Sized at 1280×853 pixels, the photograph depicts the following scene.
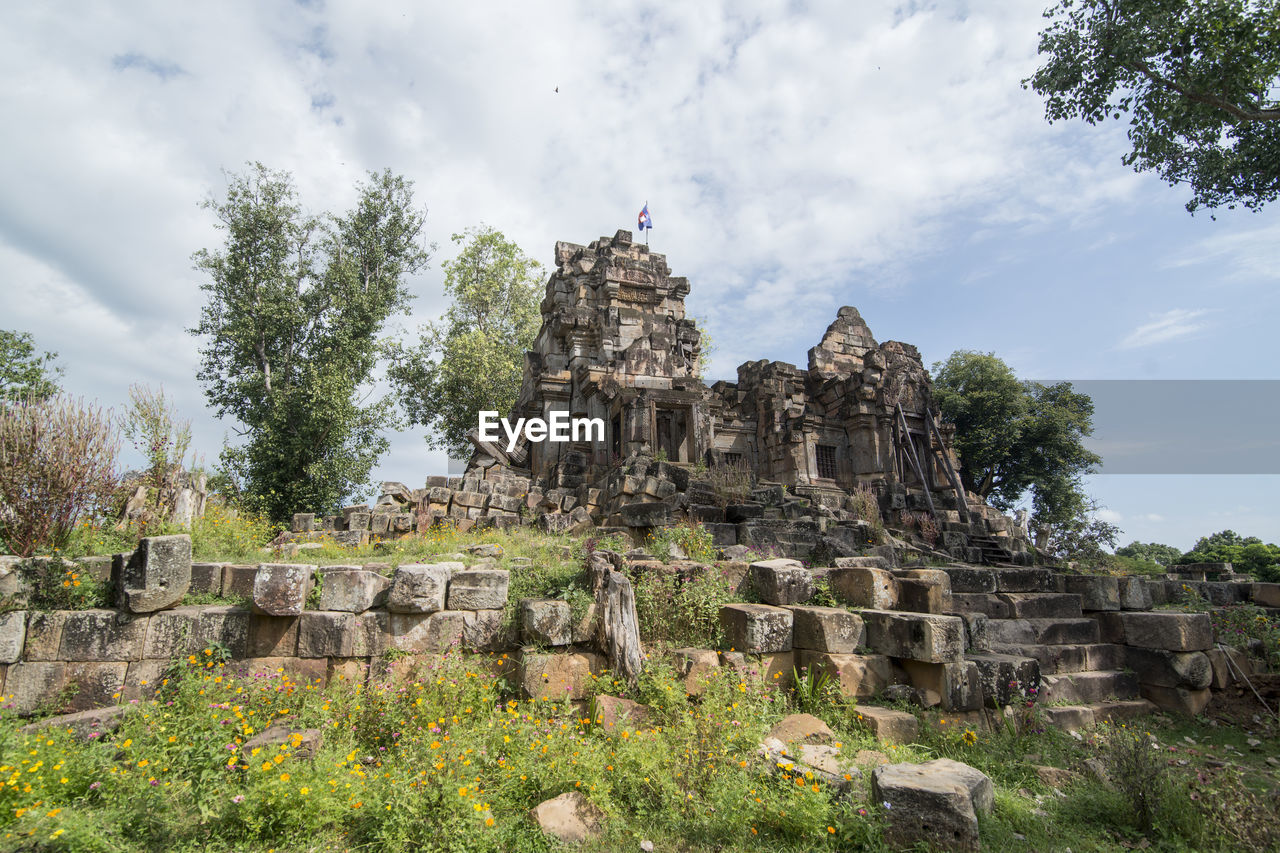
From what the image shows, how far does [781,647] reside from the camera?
250 inches

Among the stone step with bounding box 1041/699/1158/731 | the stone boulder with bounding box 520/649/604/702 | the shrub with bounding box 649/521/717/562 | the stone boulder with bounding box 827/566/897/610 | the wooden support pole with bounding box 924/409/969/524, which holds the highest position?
the wooden support pole with bounding box 924/409/969/524

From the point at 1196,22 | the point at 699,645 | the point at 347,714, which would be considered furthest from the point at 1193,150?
the point at 347,714

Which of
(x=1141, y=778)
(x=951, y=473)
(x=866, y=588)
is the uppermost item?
(x=951, y=473)

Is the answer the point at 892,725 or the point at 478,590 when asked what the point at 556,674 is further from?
the point at 892,725

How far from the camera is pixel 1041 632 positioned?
25.2 feet

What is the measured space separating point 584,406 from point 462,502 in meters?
5.14

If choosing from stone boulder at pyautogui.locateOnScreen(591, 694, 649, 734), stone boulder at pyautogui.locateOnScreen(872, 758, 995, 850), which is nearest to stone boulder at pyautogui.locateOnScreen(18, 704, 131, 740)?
stone boulder at pyautogui.locateOnScreen(591, 694, 649, 734)

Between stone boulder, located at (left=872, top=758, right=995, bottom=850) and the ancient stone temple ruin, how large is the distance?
703 centimetres

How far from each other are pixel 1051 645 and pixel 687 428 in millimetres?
9948

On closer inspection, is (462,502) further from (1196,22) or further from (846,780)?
(1196,22)

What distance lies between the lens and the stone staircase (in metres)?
6.63

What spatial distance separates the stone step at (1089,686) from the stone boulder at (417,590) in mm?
6330

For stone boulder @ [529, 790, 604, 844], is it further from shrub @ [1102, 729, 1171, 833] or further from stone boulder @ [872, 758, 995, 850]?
shrub @ [1102, 729, 1171, 833]

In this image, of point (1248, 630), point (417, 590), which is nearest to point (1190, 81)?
point (1248, 630)
